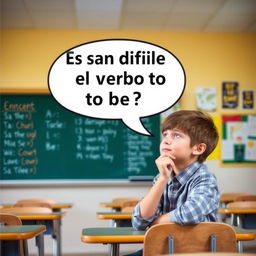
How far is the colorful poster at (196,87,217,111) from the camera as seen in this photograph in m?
6.43

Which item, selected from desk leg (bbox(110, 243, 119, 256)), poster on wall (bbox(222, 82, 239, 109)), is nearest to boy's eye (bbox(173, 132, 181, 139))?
desk leg (bbox(110, 243, 119, 256))

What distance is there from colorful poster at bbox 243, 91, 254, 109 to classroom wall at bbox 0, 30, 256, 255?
85 mm

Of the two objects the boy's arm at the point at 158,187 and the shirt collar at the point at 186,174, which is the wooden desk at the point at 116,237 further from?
the shirt collar at the point at 186,174

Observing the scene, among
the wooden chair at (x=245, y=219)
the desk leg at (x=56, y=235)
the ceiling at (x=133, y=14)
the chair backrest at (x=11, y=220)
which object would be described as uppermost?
the ceiling at (x=133, y=14)

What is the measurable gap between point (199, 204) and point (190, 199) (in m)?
0.04

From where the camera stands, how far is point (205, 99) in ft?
21.1

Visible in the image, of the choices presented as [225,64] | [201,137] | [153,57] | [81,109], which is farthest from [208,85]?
[201,137]

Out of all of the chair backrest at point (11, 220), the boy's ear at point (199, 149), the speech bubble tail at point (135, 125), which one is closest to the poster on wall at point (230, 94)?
the speech bubble tail at point (135, 125)

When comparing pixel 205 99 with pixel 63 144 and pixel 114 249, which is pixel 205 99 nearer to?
pixel 63 144

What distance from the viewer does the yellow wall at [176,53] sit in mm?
6320

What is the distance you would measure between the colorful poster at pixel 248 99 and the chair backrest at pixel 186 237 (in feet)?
15.8

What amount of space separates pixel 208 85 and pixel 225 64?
1.26 feet

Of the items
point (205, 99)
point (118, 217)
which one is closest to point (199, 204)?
point (118, 217)

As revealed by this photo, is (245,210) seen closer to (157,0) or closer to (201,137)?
(201,137)
